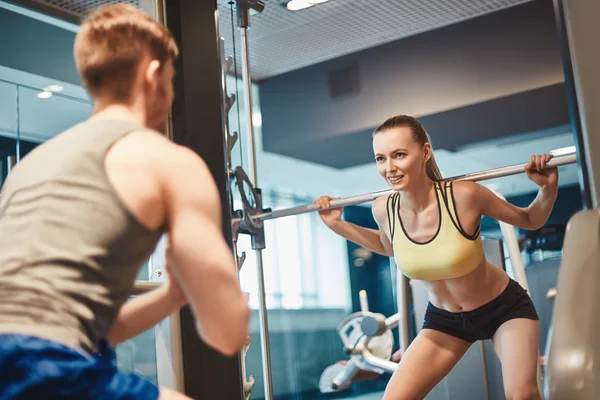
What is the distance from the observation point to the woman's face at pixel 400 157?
296 centimetres

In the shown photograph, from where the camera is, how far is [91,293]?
45.8 inches

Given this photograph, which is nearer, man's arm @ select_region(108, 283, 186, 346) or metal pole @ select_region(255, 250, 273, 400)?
man's arm @ select_region(108, 283, 186, 346)

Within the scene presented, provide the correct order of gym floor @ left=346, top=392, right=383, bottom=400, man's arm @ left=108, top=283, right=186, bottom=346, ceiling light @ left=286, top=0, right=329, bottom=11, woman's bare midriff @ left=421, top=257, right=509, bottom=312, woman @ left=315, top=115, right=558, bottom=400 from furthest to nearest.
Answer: gym floor @ left=346, top=392, right=383, bottom=400
ceiling light @ left=286, top=0, right=329, bottom=11
woman's bare midriff @ left=421, top=257, right=509, bottom=312
woman @ left=315, top=115, right=558, bottom=400
man's arm @ left=108, top=283, right=186, bottom=346

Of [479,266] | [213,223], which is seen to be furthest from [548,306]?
[213,223]

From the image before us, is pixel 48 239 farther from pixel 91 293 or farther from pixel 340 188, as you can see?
pixel 340 188

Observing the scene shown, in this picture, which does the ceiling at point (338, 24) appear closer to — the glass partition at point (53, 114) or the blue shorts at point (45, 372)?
the glass partition at point (53, 114)

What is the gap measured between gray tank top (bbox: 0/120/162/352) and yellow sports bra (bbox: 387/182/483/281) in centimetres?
179

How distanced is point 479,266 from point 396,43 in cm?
347

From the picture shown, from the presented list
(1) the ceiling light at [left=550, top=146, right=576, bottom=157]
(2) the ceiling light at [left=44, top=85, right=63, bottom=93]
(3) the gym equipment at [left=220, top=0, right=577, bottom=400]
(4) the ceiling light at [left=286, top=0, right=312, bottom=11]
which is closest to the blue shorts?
(3) the gym equipment at [left=220, top=0, right=577, bottom=400]

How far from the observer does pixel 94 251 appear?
45.6 inches

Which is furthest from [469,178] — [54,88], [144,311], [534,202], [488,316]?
[54,88]

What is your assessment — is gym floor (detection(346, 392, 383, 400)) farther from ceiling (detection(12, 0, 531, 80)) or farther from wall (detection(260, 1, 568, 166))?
ceiling (detection(12, 0, 531, 80))

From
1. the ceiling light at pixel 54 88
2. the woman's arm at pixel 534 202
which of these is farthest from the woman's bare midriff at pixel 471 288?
the ceiling light at pixel 54 88

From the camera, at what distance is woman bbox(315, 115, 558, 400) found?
2.75m
